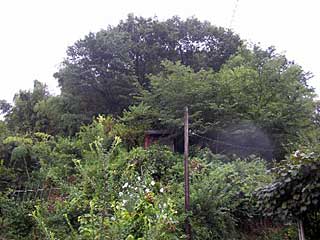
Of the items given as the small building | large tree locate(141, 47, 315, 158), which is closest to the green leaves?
large tree locate(141, 47, 315, 158)

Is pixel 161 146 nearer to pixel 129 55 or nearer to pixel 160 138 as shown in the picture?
pixel 160 138

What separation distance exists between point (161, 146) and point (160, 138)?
1.34 metres

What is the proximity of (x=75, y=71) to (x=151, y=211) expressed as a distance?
995cm

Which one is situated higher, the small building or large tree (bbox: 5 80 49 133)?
large tree (bbox: 5 80 49 133)

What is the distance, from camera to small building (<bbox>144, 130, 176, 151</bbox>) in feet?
34.8

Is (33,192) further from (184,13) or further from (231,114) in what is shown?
(184,13)

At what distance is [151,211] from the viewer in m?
5.52

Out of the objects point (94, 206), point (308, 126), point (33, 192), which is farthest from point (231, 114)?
point (94, 206)

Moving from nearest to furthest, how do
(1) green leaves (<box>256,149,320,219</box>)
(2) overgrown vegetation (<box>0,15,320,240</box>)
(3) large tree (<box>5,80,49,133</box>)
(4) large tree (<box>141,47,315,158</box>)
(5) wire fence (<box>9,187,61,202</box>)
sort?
(1) green leaves (<box>256,149,320,219</box>), (2) overgrown vegetation (<box>0,15,320,240</box>), (5) wire fence (<box>9,187,61,202</box>), (4) large tree (<box>141,47,315,158</box>), (3) large tree (<box>5,80,49,133</box>)

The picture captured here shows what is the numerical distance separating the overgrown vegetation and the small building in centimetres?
11

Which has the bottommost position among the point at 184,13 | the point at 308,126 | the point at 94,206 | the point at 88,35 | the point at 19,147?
the point at 94,206

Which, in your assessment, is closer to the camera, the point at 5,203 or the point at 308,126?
the point at 5,203

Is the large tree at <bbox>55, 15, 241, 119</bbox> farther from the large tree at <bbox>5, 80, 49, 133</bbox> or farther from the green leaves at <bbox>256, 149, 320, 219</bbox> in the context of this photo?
the green leaves at <bbox>256, 149, 320, 219</bbox>

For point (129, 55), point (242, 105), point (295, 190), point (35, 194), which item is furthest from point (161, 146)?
point (129, 55)
